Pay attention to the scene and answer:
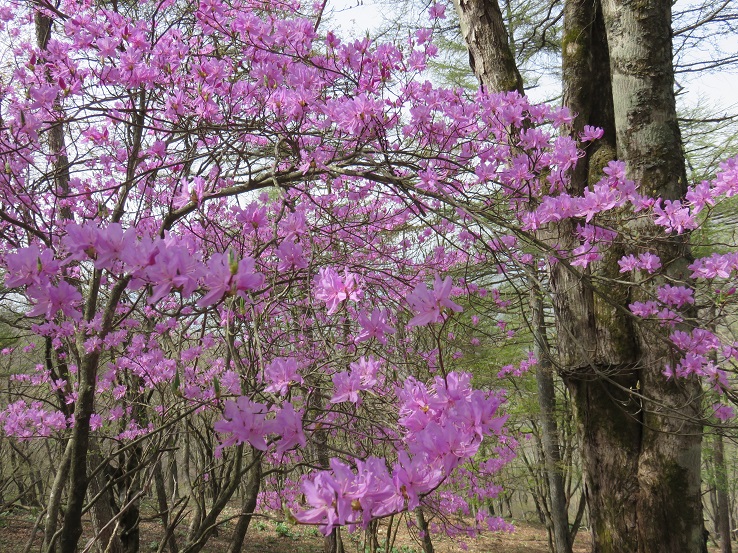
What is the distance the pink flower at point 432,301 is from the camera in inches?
44.8

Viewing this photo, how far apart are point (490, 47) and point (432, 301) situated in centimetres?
285

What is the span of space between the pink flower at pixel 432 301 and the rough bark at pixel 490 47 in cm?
258

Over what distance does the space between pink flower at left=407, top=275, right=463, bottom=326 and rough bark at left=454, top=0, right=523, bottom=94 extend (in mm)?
2583

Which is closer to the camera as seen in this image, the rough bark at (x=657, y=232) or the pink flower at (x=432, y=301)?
A: the pink flower at (x=432, y=301)

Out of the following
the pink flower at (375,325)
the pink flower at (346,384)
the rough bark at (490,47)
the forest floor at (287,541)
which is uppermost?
the rough bark at (490,47)

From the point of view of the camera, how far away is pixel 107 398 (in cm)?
545

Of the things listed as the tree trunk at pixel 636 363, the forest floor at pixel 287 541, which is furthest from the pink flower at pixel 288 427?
the forest floor at pixel 287 541

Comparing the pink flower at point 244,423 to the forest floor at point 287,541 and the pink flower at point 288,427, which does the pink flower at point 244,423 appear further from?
the forest floor at point 287,541

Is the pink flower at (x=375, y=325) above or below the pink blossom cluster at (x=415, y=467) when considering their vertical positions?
above

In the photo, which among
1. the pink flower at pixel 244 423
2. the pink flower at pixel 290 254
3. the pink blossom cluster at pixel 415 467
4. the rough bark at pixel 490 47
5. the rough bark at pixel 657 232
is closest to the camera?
the pink blossom cluster at pixel 415 467

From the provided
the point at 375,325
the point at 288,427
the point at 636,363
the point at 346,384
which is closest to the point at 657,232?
the point at 636,363

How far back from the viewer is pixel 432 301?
116 cm

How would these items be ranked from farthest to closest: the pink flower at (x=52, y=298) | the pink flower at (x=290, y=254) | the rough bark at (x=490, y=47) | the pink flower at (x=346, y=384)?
1. the rough bark at (x=490, y=47)
2. the pink flower at (x=290, y=254)
3. the pink flower at (x=346, y=384)
4. the pink flower at (x=52, y=298)

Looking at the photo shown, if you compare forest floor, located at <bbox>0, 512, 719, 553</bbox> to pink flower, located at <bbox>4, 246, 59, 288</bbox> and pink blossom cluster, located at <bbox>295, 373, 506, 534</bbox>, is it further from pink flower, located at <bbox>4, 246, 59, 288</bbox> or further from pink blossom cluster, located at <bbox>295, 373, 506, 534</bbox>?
pink flower, located at <bbox>4, 246, 59, 288</bbox>
